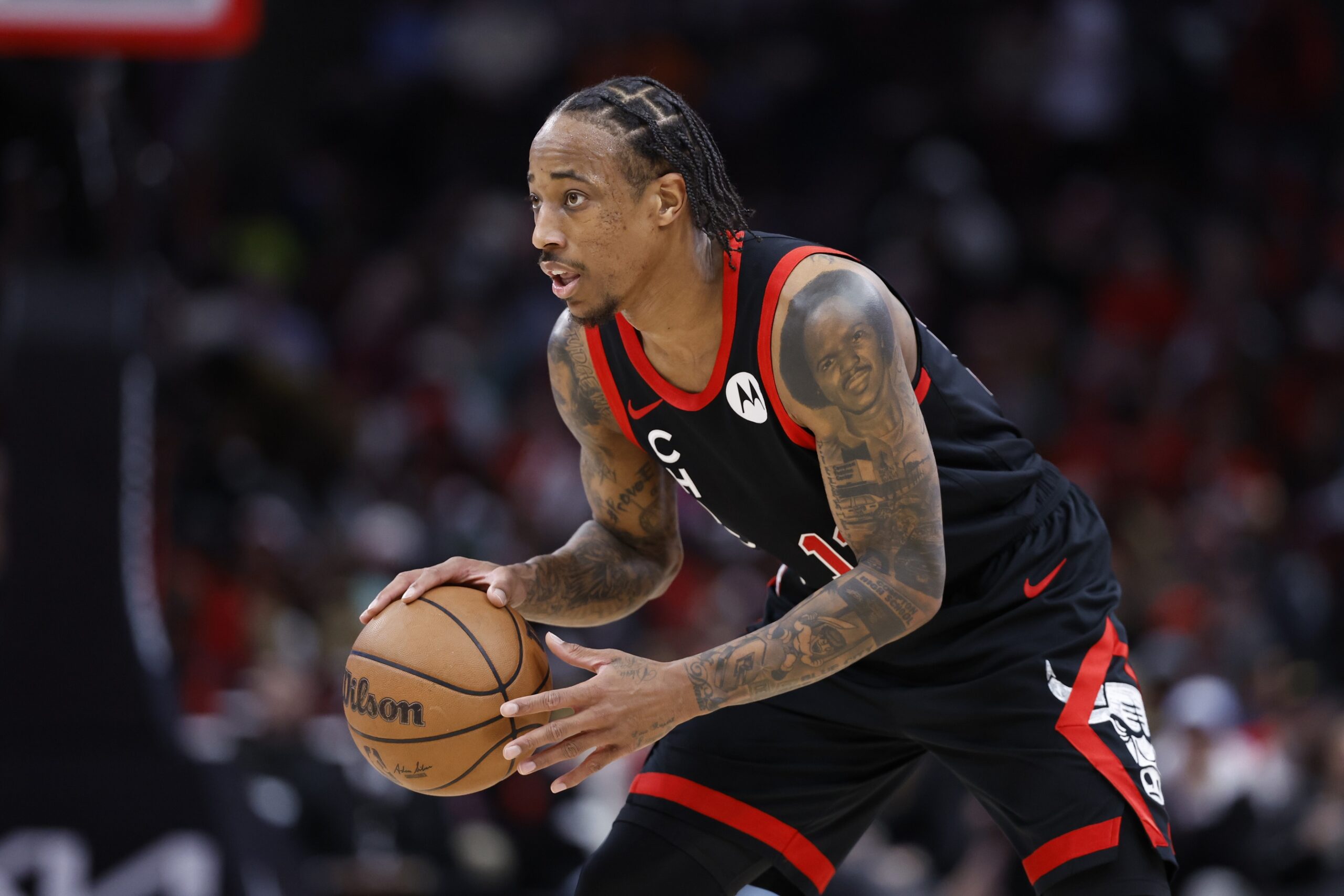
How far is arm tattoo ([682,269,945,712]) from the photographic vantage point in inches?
111

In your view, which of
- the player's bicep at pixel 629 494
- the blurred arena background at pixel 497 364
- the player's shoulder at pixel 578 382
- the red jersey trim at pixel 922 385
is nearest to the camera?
the red jersey trim at pixel 922 385

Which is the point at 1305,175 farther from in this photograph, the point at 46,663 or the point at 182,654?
the point at 46,663

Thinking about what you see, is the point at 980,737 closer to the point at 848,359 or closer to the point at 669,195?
the point at 848,359

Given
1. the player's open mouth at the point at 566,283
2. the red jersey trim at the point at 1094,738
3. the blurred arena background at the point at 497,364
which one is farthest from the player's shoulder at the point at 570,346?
the blurred arena background at the point at 497,364

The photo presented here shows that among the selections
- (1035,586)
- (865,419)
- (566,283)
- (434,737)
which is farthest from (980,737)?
(566,283)

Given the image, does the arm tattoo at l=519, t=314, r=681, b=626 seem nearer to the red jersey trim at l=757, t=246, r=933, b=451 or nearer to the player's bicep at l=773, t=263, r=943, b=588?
the red jersey trim at l=757, t=246, r=933, b=451

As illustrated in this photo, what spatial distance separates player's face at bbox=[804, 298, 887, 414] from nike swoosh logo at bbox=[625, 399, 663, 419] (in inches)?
18.5

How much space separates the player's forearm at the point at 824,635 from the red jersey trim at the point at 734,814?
0.54 meters

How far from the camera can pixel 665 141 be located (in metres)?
2.96

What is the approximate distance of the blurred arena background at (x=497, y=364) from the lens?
4824mm

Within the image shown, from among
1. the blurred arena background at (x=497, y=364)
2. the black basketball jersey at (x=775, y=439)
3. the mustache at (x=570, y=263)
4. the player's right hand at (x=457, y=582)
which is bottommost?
the blurred arena background at (x=497, y=364)

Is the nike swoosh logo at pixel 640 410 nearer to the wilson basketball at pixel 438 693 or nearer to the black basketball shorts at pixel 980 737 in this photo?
Answer: the wilson basketball at pixel 438 693

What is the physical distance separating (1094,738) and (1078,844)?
0.21 meters

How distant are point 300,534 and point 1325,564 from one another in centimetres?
564
